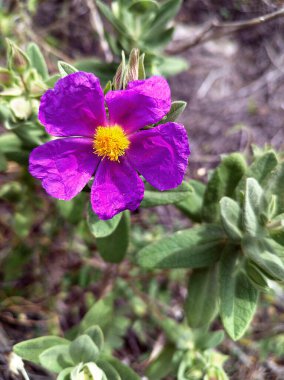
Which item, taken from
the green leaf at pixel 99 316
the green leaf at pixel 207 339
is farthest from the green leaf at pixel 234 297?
the green leaf at pixel 99 316

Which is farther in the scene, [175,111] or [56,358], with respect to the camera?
[56,358]

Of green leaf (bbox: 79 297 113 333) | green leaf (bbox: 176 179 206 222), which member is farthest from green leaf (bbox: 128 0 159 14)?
green leaf (bbox: 79 297 113 333)

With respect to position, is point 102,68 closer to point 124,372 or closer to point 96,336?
point 96,336

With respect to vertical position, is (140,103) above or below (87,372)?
above

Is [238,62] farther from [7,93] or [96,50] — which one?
[7,93]

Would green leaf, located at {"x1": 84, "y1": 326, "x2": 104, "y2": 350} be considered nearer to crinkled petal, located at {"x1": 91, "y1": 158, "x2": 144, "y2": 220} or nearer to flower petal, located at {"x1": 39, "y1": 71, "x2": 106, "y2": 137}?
crinkled petal, located at {"x1": 91, "y1": 158, "x2": 144, "y2": 220}

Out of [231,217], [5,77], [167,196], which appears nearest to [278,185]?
[231,217]
